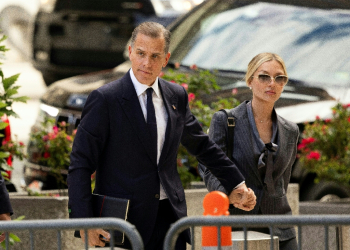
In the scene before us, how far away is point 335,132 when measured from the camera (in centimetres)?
695

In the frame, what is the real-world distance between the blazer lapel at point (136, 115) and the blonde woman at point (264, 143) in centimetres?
70

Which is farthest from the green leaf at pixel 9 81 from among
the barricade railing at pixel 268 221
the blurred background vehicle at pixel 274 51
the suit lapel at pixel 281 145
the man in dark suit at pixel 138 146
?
the blurred background vehicle at pixel 274 51

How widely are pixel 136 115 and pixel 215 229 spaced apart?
0.73 m

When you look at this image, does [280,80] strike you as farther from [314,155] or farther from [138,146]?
[314,155]

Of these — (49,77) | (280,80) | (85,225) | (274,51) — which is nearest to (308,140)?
(274,51)

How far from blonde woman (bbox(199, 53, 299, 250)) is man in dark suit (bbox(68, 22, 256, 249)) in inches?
21.6

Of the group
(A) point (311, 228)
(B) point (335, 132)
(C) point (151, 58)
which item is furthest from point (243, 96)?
(C) point (151, 58)

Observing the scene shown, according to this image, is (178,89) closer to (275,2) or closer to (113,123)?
(113,123)

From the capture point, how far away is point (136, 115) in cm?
407

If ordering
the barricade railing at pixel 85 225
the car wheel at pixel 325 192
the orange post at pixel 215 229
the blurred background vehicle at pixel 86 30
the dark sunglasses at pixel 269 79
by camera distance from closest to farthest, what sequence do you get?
1. the barricade railing at pixel 85 225
2. the orange post at pixel 215 229
3. the dark sunglasses at pixel 269 79
4. the car wheel at pixel 325 192
5. the blurred background vehicle at pixel 86 30

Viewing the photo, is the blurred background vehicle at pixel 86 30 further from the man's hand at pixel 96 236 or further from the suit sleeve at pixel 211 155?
the man's hand at pixel 96 236

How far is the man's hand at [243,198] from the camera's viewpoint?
4.40m

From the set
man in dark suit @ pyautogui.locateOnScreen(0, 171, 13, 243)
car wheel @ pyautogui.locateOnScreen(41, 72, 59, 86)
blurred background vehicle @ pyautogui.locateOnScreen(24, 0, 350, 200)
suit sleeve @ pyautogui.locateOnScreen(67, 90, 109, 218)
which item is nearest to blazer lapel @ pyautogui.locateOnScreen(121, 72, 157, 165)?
suit sleeve @ pyautogui.locateOnScreen(67, 90, 109, 218)

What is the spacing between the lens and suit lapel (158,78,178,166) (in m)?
4.09
